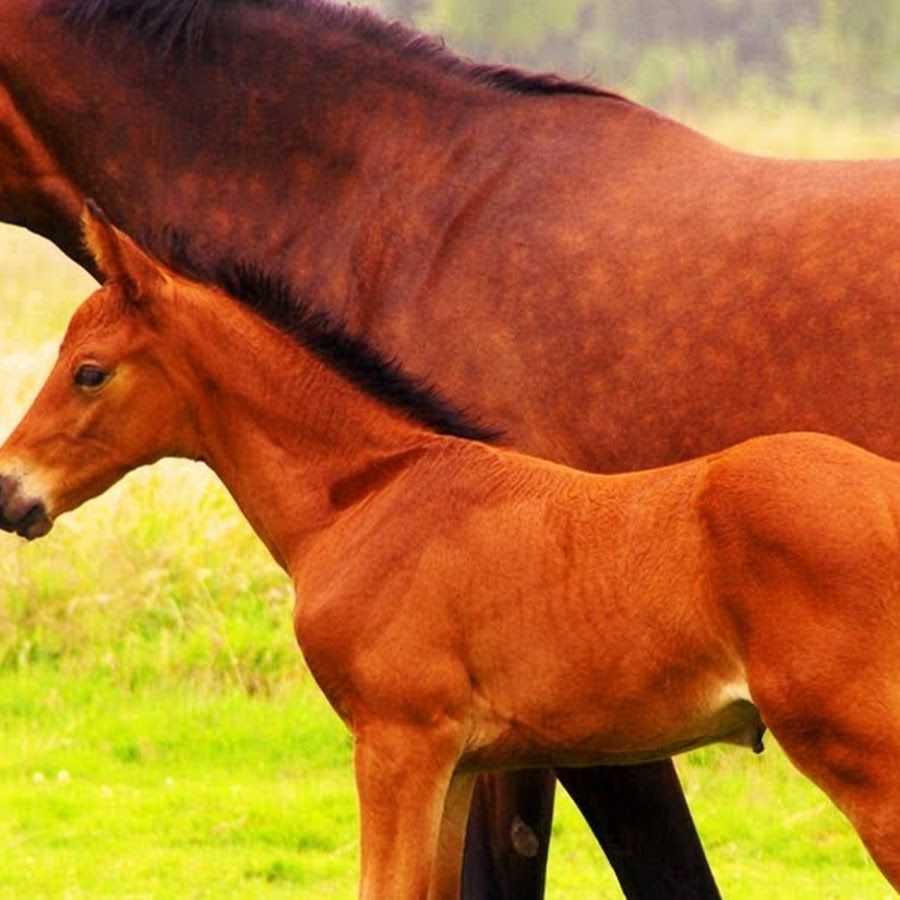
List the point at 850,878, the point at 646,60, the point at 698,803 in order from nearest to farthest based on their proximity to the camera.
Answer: the point at 850,878, the point at 698,803, the point at 646,60

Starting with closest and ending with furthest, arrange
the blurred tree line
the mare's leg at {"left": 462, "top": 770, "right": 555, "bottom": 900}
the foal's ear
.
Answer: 1. the foal's ear
2. the mare's leg at {"left": 462, "top": 770, "right": 555, "bottom": 900}
3. the blurred tree line

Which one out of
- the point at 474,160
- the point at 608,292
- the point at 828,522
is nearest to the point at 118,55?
the point at 474,160

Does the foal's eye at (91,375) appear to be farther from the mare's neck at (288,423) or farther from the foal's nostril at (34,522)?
the foal's nostril at (34,522)

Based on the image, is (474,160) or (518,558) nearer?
(518,558)

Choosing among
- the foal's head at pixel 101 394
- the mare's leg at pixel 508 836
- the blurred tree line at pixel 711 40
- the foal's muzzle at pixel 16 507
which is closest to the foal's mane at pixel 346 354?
the foal's head at pixel 101 394

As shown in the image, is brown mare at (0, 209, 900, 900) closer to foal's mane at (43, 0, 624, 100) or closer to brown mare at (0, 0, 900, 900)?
brown mare at (0, 0, 900, 900)

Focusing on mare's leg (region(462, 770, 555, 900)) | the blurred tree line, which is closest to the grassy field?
mare's leg (region(462, 770, 555, 900))

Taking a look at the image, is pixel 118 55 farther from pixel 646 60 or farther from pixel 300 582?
pixel 646 60

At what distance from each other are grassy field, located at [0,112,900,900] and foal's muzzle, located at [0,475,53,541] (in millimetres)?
2005

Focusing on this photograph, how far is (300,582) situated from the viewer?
192 inches

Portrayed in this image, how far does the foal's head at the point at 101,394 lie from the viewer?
4.88 meters

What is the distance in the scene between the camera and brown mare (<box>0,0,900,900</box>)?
16.9 feet

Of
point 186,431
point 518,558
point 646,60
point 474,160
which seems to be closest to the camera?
point 518,558

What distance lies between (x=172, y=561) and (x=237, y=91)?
3677 mm
